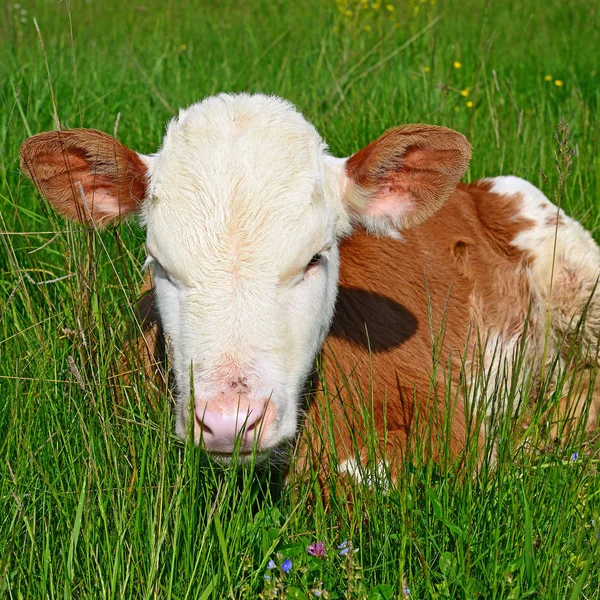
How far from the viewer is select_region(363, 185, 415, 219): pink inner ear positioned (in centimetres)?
362

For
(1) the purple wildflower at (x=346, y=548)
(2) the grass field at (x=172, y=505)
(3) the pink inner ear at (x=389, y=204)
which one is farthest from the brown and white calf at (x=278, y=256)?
(1) the purple wildflower at (x=346, y=548)

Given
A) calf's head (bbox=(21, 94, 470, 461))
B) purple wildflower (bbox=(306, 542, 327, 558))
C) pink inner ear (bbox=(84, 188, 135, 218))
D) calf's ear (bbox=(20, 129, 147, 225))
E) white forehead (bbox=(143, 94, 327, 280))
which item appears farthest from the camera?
pink inner ear (bbox=(84, 188, 135, 218))

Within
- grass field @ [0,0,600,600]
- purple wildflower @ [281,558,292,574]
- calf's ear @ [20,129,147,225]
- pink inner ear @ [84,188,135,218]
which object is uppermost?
calf's ear @ [20,129,147,225]

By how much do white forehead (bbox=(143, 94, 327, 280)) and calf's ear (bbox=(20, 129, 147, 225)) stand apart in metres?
0.10

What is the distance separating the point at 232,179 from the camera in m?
3.13

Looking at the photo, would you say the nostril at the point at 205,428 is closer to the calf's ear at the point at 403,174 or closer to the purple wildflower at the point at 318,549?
the purple wildflower at the point at 318,549

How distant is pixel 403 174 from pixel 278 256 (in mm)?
780

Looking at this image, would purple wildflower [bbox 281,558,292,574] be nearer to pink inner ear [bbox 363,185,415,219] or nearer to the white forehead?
the white forehead

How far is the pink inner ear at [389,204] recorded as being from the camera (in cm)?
362

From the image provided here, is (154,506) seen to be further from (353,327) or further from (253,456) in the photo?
(353,327)

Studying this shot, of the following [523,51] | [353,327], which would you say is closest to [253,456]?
[353,327]

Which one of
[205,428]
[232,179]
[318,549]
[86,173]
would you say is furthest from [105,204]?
[318,549]

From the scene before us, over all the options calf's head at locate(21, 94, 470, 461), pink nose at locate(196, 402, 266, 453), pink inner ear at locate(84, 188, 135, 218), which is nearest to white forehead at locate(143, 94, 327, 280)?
calf's head at locate(21, 94, 470, 461)

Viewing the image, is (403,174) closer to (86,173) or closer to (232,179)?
(232,179)
